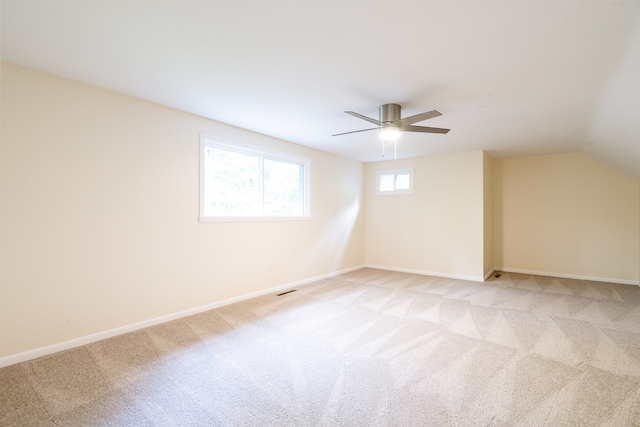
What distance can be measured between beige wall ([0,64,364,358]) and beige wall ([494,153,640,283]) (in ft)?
17.4

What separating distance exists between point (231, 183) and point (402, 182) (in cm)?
371

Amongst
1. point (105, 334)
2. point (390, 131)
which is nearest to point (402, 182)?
point (390, 131)

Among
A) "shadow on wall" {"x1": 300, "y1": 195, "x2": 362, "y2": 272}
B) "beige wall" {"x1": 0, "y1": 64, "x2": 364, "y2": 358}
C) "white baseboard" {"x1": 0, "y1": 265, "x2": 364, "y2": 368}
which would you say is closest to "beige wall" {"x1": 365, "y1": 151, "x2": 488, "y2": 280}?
"shadow on wall" {"x1": 300, "y1": 195, "x2": 362, "y2": 272}

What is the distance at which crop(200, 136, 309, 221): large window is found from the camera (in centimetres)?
357

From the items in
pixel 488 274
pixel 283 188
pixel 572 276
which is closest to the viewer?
pixel 283 188

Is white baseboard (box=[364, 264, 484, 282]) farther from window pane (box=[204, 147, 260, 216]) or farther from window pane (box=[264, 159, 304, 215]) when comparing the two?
window pane (box=[204, 147, 260, 216])

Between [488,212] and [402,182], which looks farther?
[402,182]

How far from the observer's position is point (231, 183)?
3.83 m

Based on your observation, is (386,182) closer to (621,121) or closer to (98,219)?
(621,121)

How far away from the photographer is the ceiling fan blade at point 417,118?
2498mm

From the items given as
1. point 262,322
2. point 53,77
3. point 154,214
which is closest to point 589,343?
point 262,322

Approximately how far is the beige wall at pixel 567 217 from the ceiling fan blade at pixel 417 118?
4201 mm

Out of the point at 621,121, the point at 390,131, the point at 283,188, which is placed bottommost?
the point at 283,188

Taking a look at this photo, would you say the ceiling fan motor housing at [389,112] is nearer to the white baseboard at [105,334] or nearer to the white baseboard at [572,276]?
the white baseboard at [105,334]
